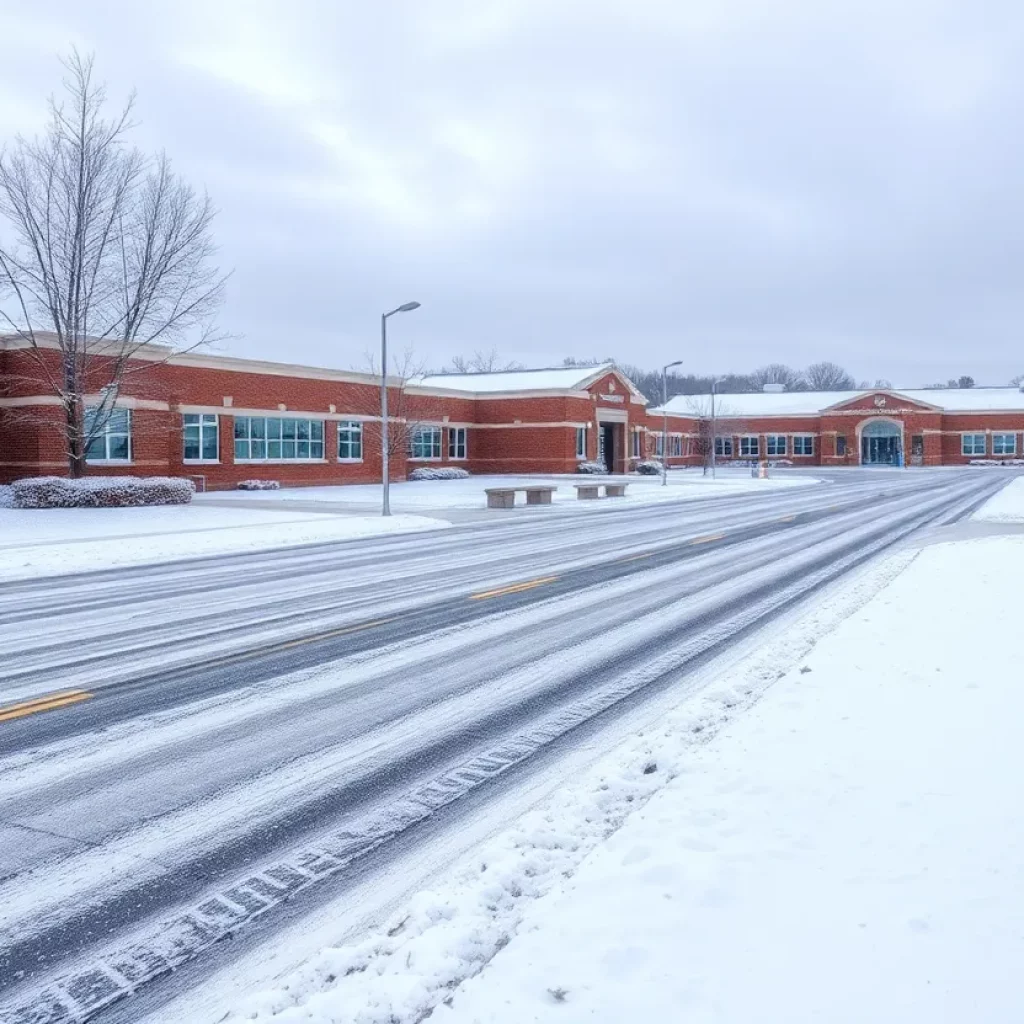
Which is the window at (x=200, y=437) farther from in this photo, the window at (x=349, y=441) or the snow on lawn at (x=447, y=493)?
the window at (x=349, y=441)

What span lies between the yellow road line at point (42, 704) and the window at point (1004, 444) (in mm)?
91669

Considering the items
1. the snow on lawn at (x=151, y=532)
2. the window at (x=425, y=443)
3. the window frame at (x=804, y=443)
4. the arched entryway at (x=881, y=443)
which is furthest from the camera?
the window frame at (x=804, y=443)

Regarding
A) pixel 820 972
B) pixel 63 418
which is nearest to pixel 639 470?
pixel 63 418

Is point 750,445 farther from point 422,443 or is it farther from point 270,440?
point 270,440

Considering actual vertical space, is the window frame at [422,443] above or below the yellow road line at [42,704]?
above

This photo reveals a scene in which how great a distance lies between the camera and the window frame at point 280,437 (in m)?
41.1

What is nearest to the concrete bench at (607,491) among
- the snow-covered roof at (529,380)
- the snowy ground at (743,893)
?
the snow-covered roof at (529,380)

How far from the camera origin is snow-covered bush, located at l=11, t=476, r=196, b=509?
91.7ft

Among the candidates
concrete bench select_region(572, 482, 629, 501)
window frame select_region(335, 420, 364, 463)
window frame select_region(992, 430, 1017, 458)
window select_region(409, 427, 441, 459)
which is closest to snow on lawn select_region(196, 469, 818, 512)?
concrete bench select_region(572, 482, 629, 501)

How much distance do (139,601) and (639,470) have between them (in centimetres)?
5200

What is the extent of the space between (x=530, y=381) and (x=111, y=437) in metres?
30.9

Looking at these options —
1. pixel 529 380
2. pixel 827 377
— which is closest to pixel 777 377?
pixel 827 377

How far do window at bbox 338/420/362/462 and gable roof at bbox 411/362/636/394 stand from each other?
7.30 meters

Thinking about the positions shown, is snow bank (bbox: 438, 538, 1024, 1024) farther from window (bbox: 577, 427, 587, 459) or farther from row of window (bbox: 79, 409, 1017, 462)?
window (bbox: 577, 427, 587, 459)
